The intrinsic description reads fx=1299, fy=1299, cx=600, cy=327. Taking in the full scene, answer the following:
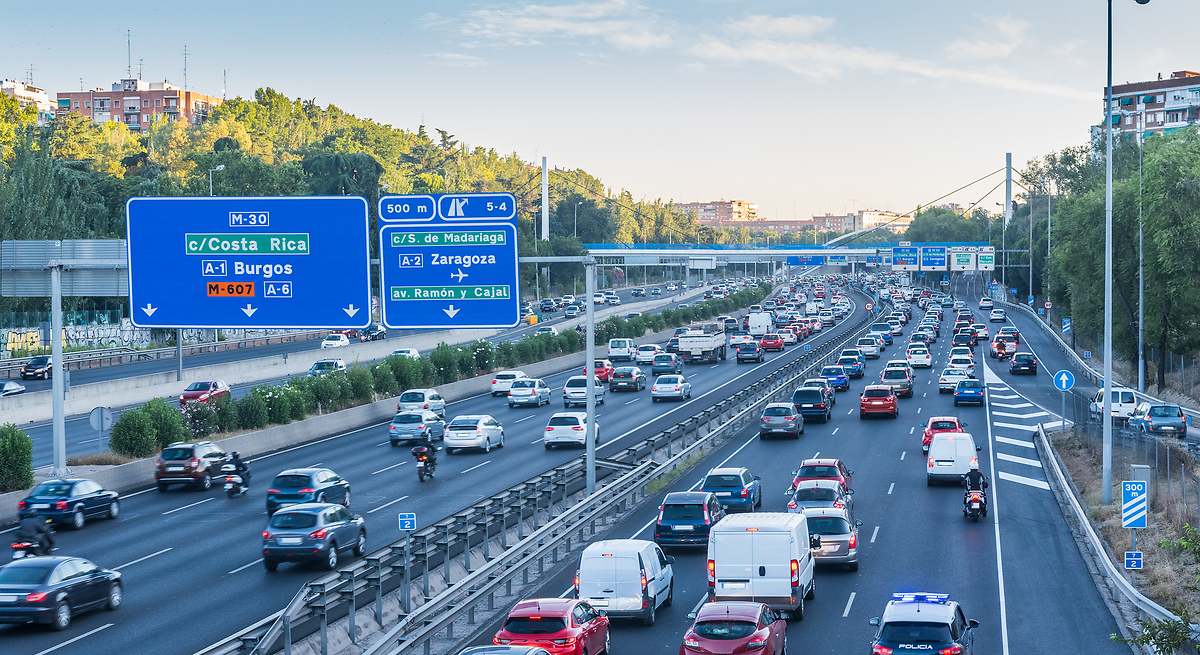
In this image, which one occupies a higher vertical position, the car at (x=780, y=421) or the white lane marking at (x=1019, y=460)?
the car at (x=780, y=421)

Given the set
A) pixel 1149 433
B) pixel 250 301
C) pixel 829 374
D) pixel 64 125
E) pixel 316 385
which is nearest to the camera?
pixel 250 301

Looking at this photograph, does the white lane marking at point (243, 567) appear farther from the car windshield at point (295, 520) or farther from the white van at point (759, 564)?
the white van at point (759, 564)

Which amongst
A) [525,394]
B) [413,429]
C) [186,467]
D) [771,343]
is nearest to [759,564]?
[186,467]

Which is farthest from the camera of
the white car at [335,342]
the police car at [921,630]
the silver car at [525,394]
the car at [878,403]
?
the white car at [335,342]

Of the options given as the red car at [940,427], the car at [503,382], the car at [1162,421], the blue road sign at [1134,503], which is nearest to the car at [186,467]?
the red car at [940,427]

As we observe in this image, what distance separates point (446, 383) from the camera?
71812mm

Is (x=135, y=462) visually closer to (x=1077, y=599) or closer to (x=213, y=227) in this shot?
(x=213, y=227)

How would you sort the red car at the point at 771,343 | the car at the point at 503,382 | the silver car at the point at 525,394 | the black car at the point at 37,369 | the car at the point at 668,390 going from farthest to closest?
the red car at the point at 771,343, the black car at the point at 37,369, the car at the point at 503,382, the car at the point at 668,390, the silver car at the point at 525,394

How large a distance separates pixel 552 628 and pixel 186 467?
2479cm

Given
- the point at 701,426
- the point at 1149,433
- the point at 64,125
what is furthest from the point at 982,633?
the point at 64,125

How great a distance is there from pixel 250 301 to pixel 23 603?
7.89m

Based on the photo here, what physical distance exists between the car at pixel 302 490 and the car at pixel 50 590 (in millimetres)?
9851

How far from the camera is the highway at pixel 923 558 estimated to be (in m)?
22.5

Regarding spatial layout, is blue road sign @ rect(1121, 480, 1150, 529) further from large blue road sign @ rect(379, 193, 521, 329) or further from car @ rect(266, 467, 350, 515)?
car @ rect(266, 467, 350, 515)
